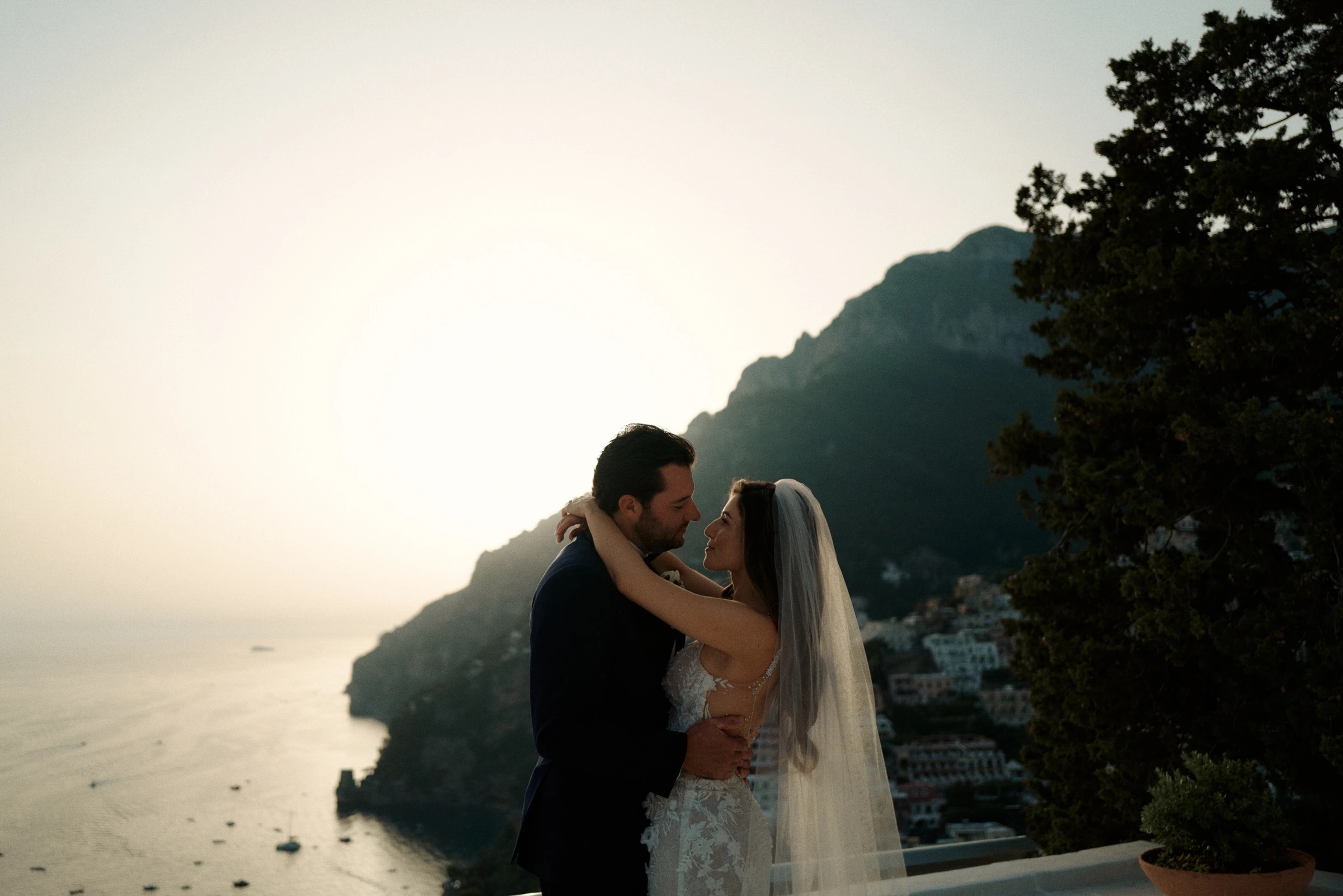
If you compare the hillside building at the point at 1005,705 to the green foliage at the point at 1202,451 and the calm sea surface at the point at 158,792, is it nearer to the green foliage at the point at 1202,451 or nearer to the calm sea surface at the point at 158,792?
the calm sea surface at the point at 158,792

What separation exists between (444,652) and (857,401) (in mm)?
33267

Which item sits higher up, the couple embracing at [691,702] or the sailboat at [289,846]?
the couple embracing at [691,702]

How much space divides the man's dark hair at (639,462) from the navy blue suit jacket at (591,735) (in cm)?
15

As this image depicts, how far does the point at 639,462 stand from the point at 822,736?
1.01 metres

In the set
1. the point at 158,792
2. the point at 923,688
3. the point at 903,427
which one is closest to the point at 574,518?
the point at 158,792

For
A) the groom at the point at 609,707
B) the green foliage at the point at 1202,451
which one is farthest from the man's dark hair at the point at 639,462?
the green foliage at the point at 1202,451

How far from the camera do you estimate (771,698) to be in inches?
93.8

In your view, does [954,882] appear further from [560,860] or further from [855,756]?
[560,860]

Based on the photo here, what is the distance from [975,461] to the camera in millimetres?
50375

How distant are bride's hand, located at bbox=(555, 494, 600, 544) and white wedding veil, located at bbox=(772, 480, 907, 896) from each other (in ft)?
1.83

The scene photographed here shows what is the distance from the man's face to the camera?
219 cm

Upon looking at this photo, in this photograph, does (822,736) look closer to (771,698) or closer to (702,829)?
(771,698)

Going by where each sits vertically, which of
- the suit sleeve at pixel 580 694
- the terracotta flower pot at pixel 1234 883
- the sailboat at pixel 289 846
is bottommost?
the sailboat at pixel 289 846

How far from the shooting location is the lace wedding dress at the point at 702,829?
209 cm
